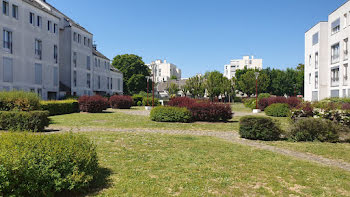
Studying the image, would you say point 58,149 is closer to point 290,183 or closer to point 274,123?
point 290,183

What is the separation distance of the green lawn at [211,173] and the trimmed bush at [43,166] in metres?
0.60

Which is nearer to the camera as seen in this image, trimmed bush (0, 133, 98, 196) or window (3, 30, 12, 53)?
trimmed bush (0, 133, 98, 196)

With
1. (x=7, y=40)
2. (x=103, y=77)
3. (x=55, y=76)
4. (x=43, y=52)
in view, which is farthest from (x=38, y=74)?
(x=103, y=77)

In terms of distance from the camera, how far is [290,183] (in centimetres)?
498

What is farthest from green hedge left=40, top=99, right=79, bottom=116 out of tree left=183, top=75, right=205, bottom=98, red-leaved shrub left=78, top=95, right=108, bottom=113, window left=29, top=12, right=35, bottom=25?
tree left=183, top=75, right=205, bottom=98

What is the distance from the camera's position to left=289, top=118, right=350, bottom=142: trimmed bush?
999 cm

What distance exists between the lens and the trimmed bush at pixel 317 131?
999 cm

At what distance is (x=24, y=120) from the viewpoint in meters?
11.4

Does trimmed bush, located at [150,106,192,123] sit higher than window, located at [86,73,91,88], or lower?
lower

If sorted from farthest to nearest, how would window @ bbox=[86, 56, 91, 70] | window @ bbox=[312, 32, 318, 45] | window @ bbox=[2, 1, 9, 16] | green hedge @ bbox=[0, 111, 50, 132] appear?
window @ bbox=[86, 56, 91, 70]
window @ bbox=[312, 32, 318, 45]
window @ bbox=[2, 1, 9, 16]
green hedge @ bbox=[0, 111, 50, 132]

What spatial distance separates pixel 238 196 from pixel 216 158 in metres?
2.50

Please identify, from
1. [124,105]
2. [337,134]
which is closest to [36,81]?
[124,105]

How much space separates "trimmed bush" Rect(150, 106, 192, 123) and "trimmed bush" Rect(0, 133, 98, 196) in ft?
38.2

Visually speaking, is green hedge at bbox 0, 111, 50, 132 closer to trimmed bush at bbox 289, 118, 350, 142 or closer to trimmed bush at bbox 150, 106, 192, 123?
trimmed bush at bbox 150, 106, 192, 123
